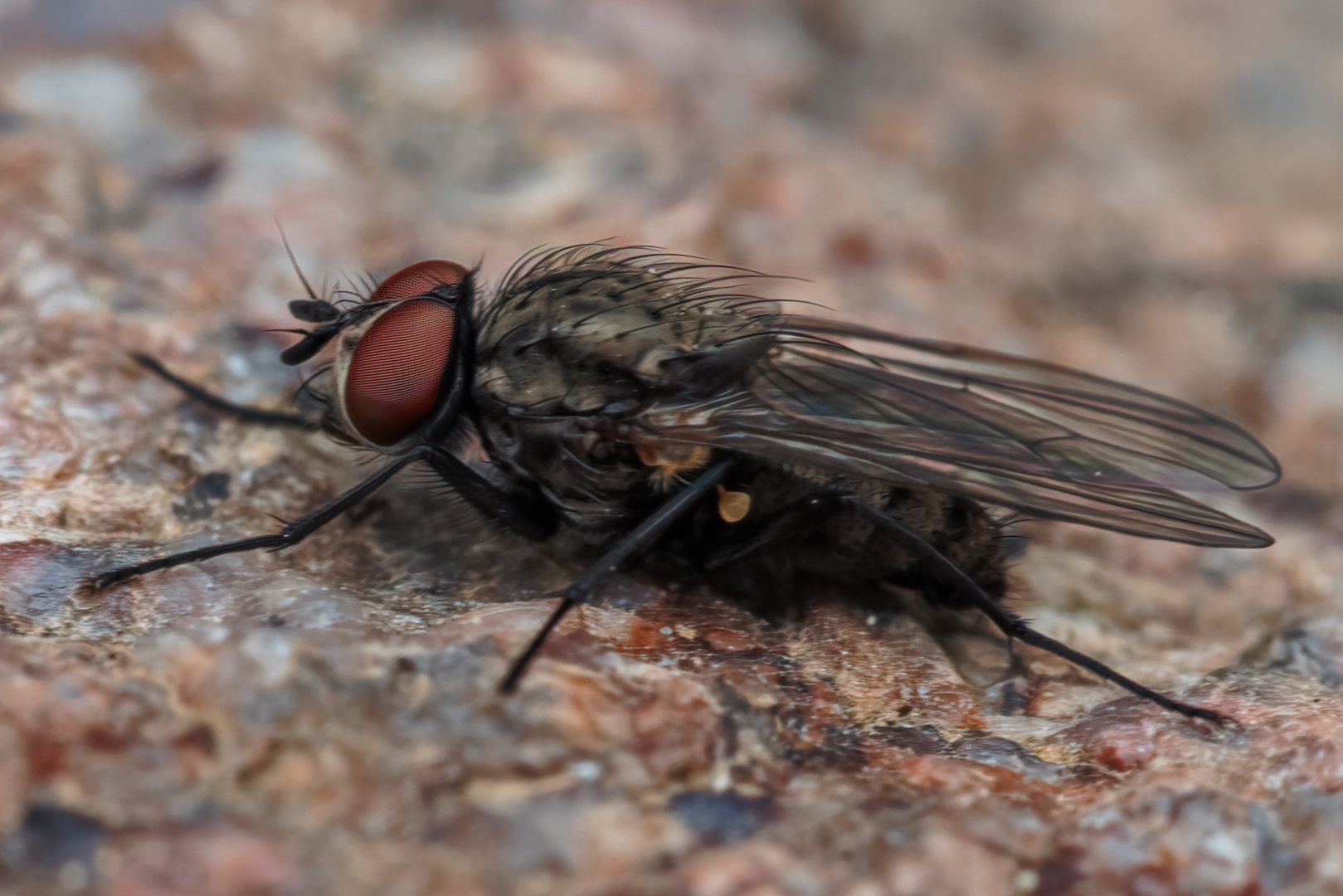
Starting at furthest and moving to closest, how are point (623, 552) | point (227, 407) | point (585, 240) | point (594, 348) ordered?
point (585, 240) → point (227, 407) → point (594, 348) → point (623, 552)

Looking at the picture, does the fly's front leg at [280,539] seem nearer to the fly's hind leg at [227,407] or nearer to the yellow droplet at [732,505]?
the fly's hind leg at [227,407]

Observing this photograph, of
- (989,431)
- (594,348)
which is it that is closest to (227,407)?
(594,348)

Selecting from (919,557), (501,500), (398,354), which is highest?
(919,557)

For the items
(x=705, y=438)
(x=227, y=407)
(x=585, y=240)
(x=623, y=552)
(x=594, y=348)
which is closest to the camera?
(x=623, y=552)

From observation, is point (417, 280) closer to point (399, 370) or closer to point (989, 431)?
point (399, 370)

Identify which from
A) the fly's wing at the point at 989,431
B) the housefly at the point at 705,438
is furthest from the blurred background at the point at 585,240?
the fly's wing at the point at 989,431

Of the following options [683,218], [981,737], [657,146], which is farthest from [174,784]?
[657,146]
